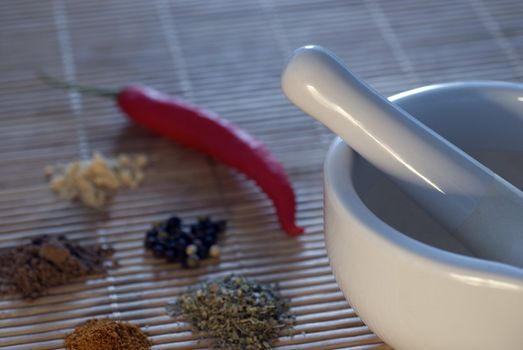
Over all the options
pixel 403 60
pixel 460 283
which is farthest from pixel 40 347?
pixel 403 60

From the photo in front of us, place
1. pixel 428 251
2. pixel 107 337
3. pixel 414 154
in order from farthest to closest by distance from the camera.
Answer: pixel 107 337 → pixel 414 154 → pixel 428 251

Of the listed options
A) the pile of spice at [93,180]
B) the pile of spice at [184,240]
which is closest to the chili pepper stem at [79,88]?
the pile of spice at [93,180]

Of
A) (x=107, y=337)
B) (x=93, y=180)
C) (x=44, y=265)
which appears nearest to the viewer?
(x=107, y=337)

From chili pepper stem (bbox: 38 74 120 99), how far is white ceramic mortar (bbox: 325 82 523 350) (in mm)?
763

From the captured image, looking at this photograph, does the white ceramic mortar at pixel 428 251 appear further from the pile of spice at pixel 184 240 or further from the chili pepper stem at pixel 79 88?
the chili pepper stem at pixel 79 88

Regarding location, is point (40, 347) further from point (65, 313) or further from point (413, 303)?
point (413, 303)

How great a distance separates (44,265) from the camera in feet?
5.65

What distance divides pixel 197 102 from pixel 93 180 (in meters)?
0.32

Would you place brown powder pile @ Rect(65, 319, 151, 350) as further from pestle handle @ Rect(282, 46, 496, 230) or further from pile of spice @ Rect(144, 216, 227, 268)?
pestle handle @ Rect(282, 46, 496, 230)

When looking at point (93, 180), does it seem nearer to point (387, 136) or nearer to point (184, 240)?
point (184, 240)

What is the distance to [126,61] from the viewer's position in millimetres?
2248

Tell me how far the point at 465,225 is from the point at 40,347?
68 centimetres

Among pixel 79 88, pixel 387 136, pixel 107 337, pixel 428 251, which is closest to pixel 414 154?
pixel 387 136

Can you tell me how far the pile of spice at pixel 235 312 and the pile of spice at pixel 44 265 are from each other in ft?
0.58
